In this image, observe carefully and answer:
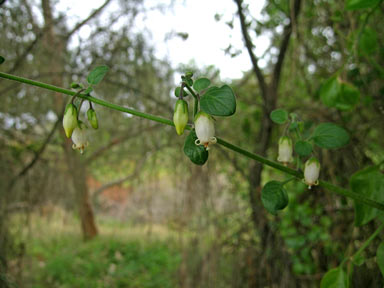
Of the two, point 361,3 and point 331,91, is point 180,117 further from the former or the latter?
point 331,91

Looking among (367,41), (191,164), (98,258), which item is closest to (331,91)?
(367,41)

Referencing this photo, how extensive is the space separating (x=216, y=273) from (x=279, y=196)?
101 centimetres

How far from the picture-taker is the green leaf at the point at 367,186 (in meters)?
0.65

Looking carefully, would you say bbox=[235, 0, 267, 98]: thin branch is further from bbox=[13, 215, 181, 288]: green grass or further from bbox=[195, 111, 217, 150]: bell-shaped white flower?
bbox=[13, 215, 181, 288]: green grass

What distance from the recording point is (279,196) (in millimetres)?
562

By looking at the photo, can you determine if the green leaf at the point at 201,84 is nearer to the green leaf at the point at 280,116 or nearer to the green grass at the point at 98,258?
the green leaf at the point at 280,116

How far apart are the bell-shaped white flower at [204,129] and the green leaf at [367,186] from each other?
0.34 metres

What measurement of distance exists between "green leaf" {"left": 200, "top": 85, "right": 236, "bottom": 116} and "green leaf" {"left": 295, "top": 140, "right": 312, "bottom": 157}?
209 mm

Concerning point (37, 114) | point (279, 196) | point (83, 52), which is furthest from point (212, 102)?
point (37, 114)

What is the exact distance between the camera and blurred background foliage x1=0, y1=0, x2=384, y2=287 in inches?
44.8

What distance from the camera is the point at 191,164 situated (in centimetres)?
153

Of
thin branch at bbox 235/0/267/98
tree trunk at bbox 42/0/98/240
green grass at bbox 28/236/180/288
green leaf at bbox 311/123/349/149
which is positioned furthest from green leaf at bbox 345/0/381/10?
green grass at bbox 28/236/180/288

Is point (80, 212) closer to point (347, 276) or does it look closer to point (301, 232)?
point (301, 232)

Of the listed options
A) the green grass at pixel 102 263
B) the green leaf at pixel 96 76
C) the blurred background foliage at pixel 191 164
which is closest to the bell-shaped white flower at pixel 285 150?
the blurred background foliage at pixel 191 164
